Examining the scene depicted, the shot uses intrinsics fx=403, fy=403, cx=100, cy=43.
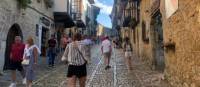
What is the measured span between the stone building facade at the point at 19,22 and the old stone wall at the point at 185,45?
691 centimetres

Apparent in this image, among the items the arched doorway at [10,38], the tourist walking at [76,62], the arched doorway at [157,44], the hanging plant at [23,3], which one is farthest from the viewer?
the hanging plant at [23,3]

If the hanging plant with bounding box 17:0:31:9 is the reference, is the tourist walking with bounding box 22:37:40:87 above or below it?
below

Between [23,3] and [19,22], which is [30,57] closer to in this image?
[19,22]

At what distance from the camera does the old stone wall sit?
27.6 ft

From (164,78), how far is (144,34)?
8.94 metres

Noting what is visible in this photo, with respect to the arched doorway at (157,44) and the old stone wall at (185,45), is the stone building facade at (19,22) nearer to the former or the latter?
the arched doorway at (157,44)

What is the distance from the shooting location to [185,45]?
966cm

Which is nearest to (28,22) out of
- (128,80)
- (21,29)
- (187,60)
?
(21,29)

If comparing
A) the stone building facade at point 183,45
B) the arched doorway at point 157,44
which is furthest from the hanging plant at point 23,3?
the stone building facade at point 183,45

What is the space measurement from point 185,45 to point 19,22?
10723 millimetres

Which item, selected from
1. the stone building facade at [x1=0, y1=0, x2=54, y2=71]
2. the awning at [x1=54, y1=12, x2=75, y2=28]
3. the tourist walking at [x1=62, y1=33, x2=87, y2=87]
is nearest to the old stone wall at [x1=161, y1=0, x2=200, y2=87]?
the tourist walking at [x1=62, y1=33, x2=87, y2=87]

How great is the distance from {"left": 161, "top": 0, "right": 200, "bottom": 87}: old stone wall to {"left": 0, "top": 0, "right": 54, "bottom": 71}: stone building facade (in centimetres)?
691

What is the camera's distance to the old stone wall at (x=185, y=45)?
8398 millimetres

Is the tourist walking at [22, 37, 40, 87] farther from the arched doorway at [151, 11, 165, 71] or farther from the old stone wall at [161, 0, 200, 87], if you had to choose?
the arched doorway at [151, 11, 165, 71]
